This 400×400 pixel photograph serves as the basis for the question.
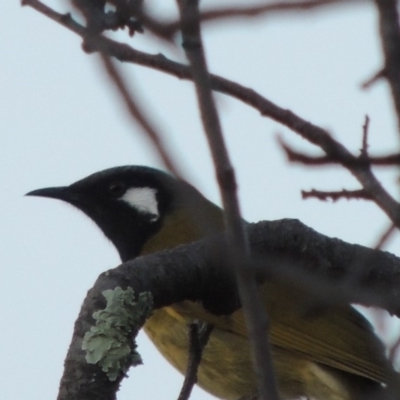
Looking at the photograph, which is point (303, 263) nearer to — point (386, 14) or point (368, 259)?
point (368, 259)

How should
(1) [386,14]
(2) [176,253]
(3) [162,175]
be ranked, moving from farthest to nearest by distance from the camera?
(3) [162,175], (2) [176,253], (1) [386,14]

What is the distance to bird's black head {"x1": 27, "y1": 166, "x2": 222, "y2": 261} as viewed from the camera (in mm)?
5254

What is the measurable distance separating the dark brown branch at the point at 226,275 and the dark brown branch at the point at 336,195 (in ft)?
0.44

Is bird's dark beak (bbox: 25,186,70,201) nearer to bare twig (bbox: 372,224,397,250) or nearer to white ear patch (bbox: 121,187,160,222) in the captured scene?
white ear patch (bbox: 121,187,160,222)

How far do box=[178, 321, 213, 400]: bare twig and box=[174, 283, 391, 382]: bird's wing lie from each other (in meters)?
1.29

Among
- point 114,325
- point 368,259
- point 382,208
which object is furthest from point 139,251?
point 382,208

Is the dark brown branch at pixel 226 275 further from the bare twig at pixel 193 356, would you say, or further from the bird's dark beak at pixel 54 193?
the bird's dark beak at pixel 54 193

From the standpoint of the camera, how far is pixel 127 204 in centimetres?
531

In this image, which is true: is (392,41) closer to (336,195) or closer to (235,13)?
A: (235,13)

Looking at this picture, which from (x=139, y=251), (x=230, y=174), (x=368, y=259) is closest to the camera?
(x=230, y=174)

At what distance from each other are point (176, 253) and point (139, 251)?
2.69 metres

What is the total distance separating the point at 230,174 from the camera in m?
1.32

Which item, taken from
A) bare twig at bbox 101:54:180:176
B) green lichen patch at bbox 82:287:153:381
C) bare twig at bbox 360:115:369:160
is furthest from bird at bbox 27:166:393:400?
bare twig at bbox 101:54:180:176

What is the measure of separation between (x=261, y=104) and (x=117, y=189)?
3573 millimetres
